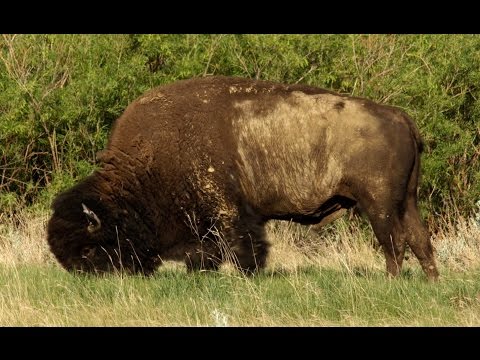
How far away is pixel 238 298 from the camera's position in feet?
29.3

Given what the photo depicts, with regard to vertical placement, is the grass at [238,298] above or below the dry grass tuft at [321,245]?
above

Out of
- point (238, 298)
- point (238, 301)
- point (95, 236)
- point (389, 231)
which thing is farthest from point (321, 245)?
point (238, 301)

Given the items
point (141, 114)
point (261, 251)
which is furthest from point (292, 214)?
point (141, 114)

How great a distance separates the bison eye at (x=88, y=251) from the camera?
10477mm

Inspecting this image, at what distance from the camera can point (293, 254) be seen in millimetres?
12953

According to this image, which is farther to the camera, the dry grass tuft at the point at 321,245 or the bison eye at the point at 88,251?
the dry grass tuft at the point at 321,245

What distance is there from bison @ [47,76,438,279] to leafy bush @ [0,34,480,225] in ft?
11.6

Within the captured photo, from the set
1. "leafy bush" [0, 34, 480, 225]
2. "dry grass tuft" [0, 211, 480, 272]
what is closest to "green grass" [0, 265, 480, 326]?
"dry grass tuft" [0, 211, 480, 272]

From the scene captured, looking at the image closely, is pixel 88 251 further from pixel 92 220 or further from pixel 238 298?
pixel 238 298

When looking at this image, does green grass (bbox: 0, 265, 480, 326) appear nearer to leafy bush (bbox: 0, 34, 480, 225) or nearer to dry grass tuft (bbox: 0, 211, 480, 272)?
dry grass tuft (bbox: 0, 211, 480, 272)

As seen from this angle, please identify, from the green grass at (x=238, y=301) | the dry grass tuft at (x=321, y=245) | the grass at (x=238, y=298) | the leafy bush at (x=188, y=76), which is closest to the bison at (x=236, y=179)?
the grass at (x=238, y=298)

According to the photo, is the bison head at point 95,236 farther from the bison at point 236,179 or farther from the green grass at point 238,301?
the green grass at point 238,301

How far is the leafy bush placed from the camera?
14352 millimetres

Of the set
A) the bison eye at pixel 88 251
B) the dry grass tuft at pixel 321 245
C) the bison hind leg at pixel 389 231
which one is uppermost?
the bison eye at pixel 88 251
